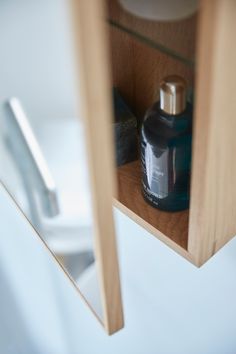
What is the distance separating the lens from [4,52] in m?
0.84

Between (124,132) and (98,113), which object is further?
(124,132)

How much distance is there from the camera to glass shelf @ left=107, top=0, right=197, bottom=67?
0.40 metres

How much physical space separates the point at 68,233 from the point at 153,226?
0.48 m

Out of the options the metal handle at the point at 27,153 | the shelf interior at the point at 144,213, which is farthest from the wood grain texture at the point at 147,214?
the metal handle at the point at 27,153

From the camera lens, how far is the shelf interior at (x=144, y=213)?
1.62ft

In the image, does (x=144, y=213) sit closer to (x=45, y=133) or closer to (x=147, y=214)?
(x=147, y=214)

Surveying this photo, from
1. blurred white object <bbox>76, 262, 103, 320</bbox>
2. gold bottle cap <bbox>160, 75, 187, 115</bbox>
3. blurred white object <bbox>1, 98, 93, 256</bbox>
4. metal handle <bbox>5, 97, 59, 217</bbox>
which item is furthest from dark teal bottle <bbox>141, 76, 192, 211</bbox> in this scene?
metal handle <bbox>5, 97, 59, 217</bbox>

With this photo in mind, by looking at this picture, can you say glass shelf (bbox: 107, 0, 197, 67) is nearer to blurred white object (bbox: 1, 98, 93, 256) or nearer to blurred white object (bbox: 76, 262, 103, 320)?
blurred white object (bbox: 76, 262, 103, 320)

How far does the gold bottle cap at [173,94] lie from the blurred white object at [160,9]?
0.17 feet

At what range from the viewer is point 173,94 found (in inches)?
17.6

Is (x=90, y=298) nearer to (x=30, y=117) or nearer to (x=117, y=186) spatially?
(x=117, y=186)

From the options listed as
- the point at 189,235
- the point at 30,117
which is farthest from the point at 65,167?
the point at 189,235

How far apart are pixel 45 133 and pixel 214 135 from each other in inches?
21.2

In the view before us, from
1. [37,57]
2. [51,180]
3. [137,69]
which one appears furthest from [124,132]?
[51,180]
